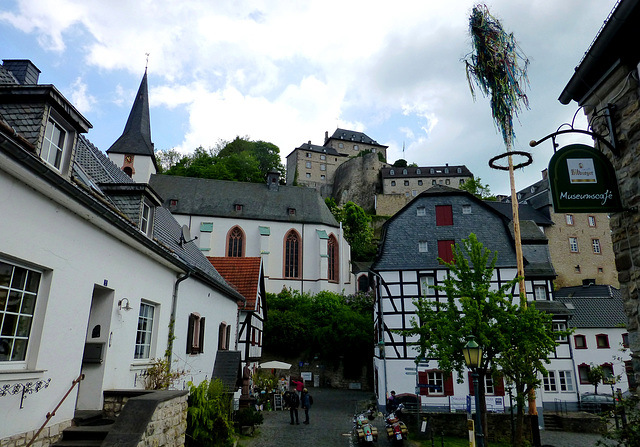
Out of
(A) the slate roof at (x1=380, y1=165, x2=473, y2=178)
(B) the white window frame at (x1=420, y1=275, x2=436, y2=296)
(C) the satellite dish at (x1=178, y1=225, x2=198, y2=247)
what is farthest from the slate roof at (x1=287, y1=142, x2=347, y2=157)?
(C) the satellite dish at (x1=178, y1=225, x2=198, y2=247)

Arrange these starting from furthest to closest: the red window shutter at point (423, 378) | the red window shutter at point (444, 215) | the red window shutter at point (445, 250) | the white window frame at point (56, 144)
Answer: the red window shutter at point (444, 215), the red window shutter at point (445, 250), the red window shutter at point (423, 378), the white window frame at point (56, 144)

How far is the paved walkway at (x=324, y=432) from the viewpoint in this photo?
39.7 ft

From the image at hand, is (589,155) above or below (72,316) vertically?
above

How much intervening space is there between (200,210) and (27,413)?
126 ft

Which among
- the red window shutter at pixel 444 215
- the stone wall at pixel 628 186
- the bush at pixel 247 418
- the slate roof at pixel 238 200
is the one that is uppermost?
the slate roof at pixel 238 200

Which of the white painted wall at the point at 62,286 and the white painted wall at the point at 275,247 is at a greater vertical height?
the white painted wall at the point at 275,247

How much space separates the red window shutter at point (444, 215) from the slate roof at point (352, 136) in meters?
77.6

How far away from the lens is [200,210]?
4238 centimetres

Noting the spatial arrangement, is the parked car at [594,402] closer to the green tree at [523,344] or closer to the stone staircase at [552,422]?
the stone staircase at [552,422]

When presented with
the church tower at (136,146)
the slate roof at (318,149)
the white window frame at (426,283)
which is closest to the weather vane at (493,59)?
the white window frame at (426,283)

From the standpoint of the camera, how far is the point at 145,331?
356 inches

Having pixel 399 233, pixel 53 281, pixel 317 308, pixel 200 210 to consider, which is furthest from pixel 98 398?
pixel 200 210

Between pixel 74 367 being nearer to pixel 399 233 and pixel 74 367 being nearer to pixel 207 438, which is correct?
pixel 207 438

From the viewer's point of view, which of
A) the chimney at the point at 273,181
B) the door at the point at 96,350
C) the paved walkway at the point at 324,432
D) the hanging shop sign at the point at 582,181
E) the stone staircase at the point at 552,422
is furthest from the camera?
the chimney at the point at 273,181
